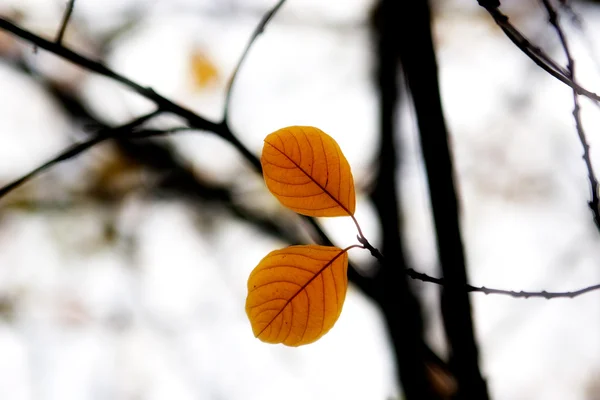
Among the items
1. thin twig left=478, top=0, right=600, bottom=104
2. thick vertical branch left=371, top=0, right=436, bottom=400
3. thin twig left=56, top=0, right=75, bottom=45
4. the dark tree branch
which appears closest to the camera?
thin twig left=478, top=0, right=600, bottom=104

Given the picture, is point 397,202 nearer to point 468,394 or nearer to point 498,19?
point 468,394

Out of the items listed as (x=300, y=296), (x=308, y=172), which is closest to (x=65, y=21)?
(x=308, y=172)

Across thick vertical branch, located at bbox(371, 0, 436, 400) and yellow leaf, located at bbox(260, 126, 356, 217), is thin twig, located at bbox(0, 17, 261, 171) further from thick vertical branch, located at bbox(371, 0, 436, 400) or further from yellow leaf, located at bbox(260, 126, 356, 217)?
thick vertical branch, located at bbox(371, 0, 436, 400)

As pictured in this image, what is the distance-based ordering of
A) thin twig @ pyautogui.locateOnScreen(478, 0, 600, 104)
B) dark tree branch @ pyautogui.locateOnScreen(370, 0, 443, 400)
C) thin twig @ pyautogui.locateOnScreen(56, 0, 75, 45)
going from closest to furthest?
thin twig @ pyautogui.locateOnScreen(478, 0, 600, 104), thin twig @ pyautogui.locateOnScreen(56, 0, 75, 45), dark tree branch @ pyautogui.locateOnScreen(370, 0, 443, 400)

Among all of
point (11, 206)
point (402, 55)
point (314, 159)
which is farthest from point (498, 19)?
point (11, 206)

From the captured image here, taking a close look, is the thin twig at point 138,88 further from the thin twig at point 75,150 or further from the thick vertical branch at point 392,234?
the thick vertical branch at point 392,234

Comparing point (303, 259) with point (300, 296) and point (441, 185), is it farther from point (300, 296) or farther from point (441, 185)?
point (441, 185)

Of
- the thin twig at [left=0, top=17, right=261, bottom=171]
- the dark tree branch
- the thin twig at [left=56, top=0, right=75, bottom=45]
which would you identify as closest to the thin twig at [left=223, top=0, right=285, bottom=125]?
the thin twig at [left=0, top=17, right=261, bottom=171]
